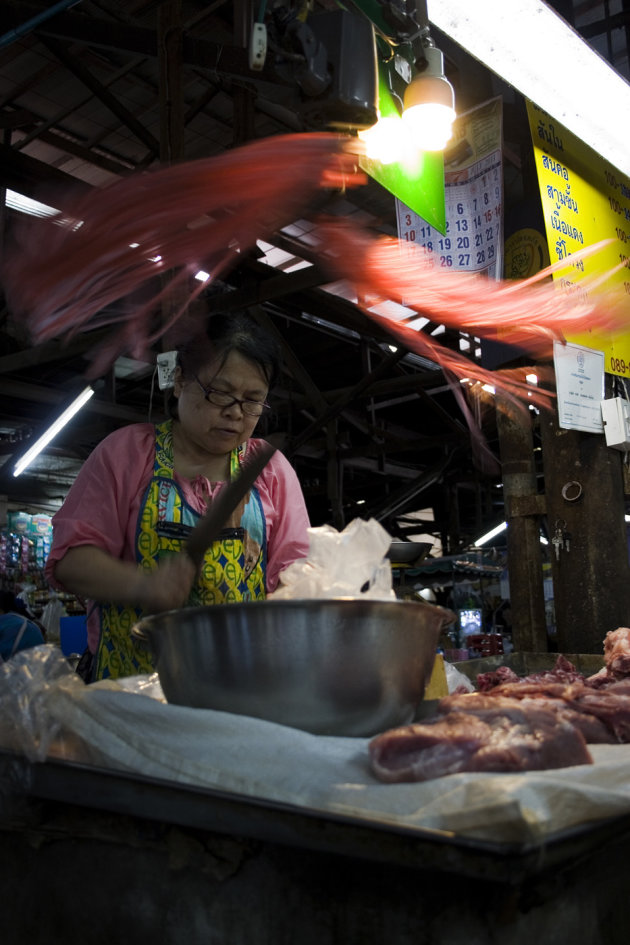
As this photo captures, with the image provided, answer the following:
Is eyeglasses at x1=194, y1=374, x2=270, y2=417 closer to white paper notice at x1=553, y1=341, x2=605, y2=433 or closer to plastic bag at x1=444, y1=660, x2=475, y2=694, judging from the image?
plastic bag at x1=444, y1=660, x2=475, y2=694

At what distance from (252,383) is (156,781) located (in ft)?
5.04

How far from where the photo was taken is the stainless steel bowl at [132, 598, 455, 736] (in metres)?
1.46

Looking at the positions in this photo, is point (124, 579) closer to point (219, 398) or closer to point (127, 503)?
point (127, 503)

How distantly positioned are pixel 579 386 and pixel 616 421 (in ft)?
1.02

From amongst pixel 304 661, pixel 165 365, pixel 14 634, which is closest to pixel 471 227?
pixel 165 365

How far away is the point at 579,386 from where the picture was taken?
4.48 meters

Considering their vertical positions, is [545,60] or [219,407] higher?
[545,60]

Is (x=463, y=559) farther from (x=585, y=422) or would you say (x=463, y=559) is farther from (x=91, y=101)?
(x=91, y=101)

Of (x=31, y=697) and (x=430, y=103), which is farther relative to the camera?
(x=430, y=103)

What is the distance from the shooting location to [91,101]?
638cm

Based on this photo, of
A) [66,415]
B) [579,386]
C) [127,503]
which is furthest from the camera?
[66,415]

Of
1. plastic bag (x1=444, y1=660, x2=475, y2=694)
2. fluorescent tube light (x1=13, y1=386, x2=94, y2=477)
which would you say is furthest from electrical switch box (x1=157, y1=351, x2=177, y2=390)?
fluorescent tube light (x1=13, y1=386, x2=94, y2=477)

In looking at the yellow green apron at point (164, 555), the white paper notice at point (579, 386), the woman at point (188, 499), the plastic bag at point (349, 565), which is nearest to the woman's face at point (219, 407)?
the woman at point (188, 499)

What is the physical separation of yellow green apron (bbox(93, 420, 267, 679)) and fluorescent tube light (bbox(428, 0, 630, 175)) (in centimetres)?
223
